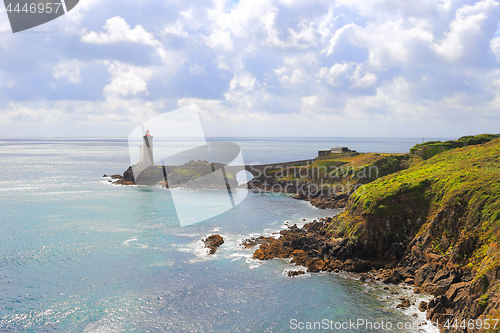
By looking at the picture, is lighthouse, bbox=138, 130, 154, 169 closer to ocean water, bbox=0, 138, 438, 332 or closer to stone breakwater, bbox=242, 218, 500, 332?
ocean water, bbox=0, 138, 438, 332

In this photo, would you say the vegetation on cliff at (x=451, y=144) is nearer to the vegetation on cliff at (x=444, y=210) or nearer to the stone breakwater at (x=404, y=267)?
the vegetation on cliff at (x=444, y=210)

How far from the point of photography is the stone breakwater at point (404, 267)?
66.1ft

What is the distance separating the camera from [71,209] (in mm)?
58562

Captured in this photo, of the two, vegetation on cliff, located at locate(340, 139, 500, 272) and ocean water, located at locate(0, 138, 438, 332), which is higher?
vegetation on cliff, located at locate(340, 139, 500, 272)

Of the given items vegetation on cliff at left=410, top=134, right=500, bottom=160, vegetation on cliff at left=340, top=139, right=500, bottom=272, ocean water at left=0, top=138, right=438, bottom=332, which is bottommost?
ocean water at left=0, top=138, right=438, bottom=332

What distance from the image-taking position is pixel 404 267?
3002cm

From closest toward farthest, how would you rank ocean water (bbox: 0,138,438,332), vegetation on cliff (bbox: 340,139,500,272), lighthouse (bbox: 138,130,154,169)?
ocean water (bbox: 0,138,438,332)
vegetation on cliff (bbox: 340,139,500,272)
lighthouse (bbox: 138,130,154,169)

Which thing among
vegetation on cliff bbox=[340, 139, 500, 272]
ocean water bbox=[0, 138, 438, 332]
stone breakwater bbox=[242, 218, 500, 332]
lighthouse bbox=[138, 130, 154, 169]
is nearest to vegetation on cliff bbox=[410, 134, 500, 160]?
vegetation on cliff bbox=[340, 139, 500, 272]

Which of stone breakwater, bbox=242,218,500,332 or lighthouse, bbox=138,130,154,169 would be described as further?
lighthouse, bbox=138,130,154,169

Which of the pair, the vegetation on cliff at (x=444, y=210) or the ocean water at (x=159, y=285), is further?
the vegetation on cliff at (x=444, y=210)

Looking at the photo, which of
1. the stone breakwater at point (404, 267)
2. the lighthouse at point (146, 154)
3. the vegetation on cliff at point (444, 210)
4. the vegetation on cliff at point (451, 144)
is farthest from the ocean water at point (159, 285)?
the lighthouse at point (146, 154)

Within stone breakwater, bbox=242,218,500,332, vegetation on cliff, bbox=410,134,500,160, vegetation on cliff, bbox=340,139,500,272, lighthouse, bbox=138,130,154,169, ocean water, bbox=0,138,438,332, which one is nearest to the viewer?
stone breakwater, bbox=242,218,500,332

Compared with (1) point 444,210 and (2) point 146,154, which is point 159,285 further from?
(2) point 146,154

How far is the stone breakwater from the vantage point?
20.1 metres
